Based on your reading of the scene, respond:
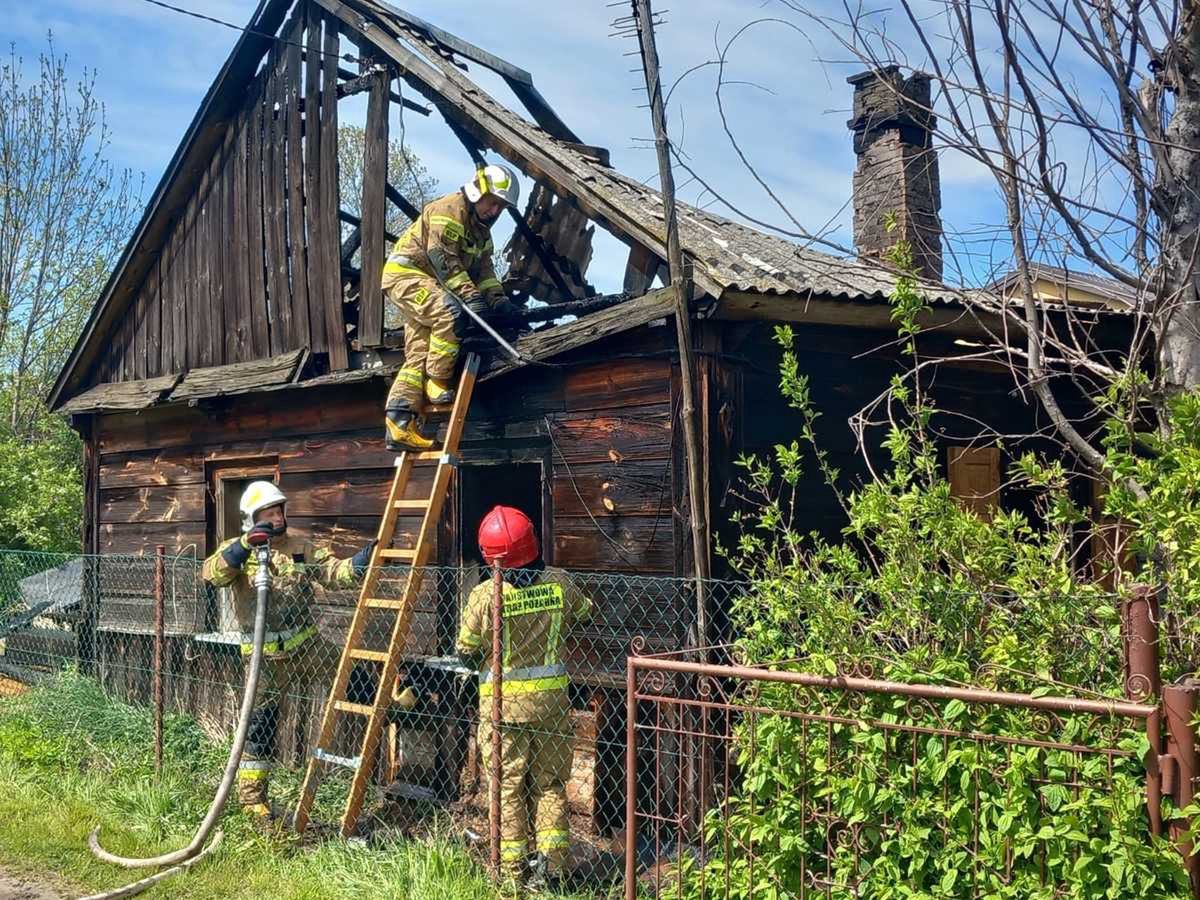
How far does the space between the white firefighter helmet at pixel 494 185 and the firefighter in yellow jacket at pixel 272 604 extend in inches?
84.3

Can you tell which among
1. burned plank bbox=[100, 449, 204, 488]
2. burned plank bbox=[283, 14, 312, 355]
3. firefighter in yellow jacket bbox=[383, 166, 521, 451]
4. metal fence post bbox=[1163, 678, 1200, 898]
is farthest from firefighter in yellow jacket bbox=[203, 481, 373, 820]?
metal fence post bbox=[1163, 678, 1200, 898]

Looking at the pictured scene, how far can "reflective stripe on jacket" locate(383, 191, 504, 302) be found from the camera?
6.89 m

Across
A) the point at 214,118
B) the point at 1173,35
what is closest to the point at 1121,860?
the point at 1173,35

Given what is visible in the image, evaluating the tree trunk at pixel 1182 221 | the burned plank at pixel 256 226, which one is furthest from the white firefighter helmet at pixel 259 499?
the tree trunk at pixel 1182 221

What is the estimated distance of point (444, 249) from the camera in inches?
273

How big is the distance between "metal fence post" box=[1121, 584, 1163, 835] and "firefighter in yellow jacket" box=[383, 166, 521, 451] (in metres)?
4.32

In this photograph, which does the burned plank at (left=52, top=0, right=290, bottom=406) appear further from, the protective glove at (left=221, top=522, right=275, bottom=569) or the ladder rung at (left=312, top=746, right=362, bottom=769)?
the ladder rung at (left=312, top=746, right=362, bottom=769)

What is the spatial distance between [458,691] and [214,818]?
1.76m

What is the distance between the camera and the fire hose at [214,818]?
5.64m

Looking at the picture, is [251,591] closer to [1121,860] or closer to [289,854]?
[289,854]

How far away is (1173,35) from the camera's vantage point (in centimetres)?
402

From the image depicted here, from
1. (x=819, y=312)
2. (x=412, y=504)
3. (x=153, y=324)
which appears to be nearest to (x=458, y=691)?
(x=412, y=504)

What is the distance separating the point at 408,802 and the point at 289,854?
1.02 meters

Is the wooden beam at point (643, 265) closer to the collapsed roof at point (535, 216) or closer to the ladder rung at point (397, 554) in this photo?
the collapsed roof at point (535, 216)
